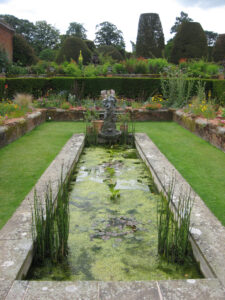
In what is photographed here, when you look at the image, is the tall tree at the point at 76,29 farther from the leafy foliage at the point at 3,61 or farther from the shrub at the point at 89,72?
the shrub at the point at 89,72

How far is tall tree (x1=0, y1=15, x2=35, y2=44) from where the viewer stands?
4447 centimetres

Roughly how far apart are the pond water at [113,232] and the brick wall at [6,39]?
21.9 m

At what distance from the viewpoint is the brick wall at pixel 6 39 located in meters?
23.6

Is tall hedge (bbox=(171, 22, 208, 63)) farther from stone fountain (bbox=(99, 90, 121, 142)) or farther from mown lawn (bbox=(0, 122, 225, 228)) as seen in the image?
stone fountain (bbox=(99, 90, 121, 142))

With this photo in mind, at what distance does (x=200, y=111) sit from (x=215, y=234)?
611 cm

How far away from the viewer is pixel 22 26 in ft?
146

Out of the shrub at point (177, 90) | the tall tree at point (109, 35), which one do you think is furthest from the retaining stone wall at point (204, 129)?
the tall tree at point (109, 35)

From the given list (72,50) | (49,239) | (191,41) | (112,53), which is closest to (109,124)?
(49,239)

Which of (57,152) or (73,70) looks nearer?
(57,152)

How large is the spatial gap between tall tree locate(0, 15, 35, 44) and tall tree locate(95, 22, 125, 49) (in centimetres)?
974

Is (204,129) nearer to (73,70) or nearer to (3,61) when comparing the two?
(73,70)

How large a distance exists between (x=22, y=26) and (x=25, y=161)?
148ft

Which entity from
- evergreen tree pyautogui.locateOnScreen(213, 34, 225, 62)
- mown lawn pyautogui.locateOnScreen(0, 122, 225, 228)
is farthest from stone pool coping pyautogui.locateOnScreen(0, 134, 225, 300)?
evergreen tree pyautogui.locateOnScreen(213, 34, 225, 62)

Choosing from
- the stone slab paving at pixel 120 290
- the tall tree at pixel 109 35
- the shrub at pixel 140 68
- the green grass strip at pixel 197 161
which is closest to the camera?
the stone slab paving at pixel 120 290
